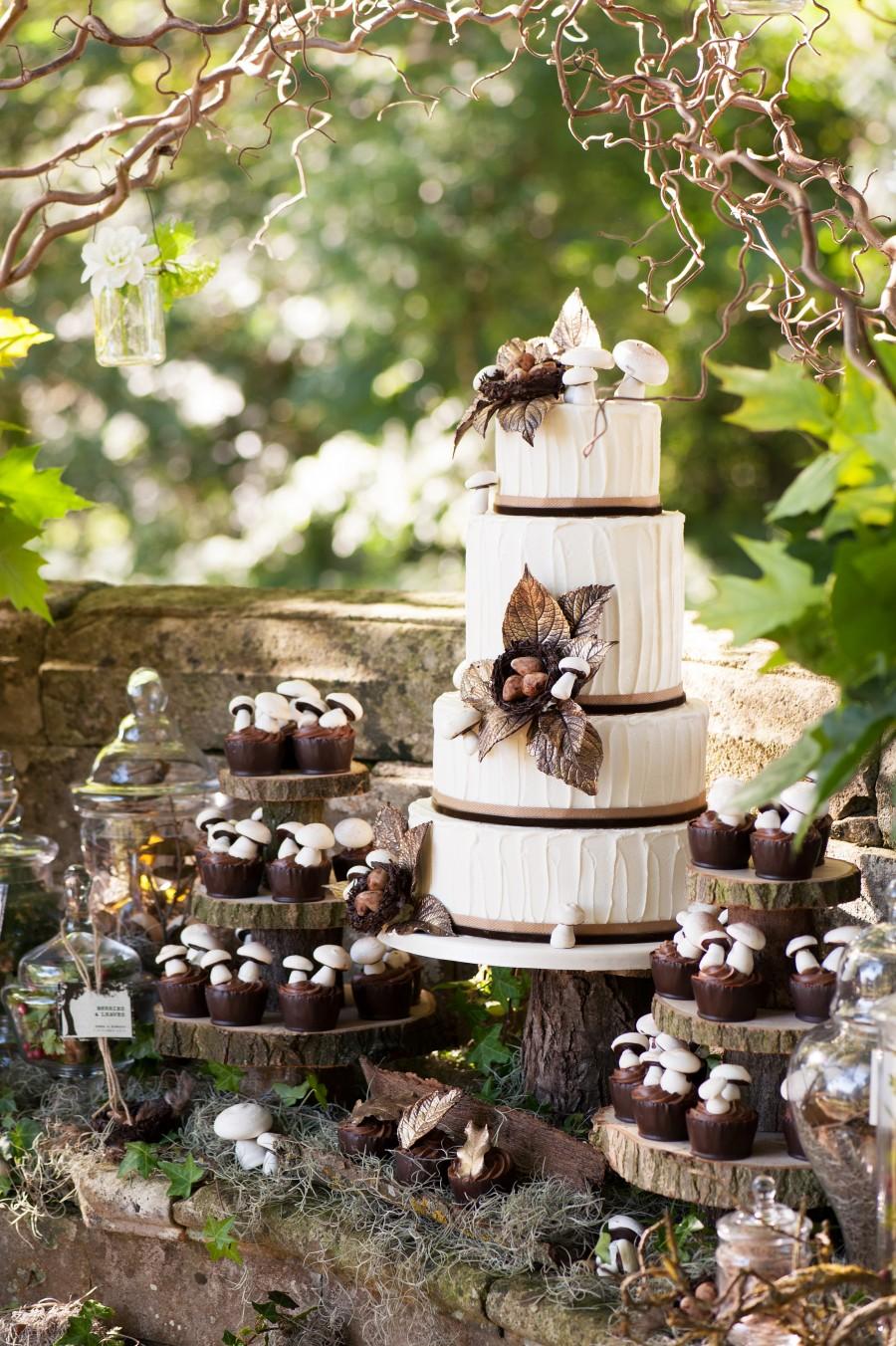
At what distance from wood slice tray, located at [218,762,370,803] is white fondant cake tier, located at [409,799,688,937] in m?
0.28

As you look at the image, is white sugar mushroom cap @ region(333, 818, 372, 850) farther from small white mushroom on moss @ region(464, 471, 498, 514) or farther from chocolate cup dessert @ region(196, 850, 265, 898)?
small white mushroom on moss @ region(464, 471, 498, 514)

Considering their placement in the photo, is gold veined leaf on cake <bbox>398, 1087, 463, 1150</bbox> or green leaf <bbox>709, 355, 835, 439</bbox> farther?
gold veined leaf on cake <bbox>398, 1087, 463, 1150</bbox>

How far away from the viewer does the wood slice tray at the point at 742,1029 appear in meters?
1.73

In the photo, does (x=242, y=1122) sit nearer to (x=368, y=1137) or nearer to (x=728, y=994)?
(x=368, y=1137)

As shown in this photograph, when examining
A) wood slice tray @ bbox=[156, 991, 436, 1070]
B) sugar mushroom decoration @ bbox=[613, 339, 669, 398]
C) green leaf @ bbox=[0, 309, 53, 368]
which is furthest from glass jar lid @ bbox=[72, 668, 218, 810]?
sugar mushroom decoration @ bbox=[613, 339, 669, 398]

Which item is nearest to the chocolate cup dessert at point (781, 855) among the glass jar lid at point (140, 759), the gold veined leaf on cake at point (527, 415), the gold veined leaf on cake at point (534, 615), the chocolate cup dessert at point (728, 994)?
the chocolate cup dessert at point (728, 994)

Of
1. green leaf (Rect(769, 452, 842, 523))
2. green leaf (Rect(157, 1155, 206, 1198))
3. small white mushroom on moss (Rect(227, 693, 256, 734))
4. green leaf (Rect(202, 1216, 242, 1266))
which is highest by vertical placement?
green leaf (Rect(769, 452, 842, 523))

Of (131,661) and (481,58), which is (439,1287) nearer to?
(131,661)

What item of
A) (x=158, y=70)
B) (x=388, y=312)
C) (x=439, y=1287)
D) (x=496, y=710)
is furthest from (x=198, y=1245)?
(x=158, y=70)

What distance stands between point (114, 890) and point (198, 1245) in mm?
690

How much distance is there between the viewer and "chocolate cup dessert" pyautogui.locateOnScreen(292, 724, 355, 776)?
7.28ft

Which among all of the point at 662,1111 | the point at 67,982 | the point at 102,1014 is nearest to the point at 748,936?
the point at 662,1111

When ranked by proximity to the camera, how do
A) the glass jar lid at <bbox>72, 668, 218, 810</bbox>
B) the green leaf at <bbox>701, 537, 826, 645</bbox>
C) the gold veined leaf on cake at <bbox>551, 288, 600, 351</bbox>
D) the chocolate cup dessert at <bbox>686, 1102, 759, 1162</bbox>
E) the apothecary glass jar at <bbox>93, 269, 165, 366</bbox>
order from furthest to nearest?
1. the glass jar lid at <bbox>72, 668, 218, 810</bbox>
2. the apothecary glass jar at <bbox>93, 269, 165, 366</bbox>
3. the gold veined leaf on cake at <bbox>551, 288, 600, 351</bbox>
4. the chocolate cup dessert at <bbox>686, 1102, 759, 1162</bbox>
5. the green leaf at <bbox>701, 537, 826, 645</bbox>

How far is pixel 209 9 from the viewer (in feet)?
19.8
